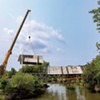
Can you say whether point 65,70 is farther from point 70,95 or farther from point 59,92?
point 70,95

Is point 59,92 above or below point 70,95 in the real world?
above

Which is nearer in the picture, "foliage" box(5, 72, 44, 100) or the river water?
the river water

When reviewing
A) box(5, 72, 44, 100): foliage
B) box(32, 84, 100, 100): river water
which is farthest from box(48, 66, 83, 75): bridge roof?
box(5, 72, 44, 100): foliage

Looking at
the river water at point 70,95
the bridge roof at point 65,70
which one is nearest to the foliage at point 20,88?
the river water at point 70,95

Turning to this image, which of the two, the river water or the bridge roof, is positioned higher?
the bridge roof

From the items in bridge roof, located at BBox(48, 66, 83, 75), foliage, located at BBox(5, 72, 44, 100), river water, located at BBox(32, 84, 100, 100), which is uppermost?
bridge roof, located at BBox(48, 66, 83, 75)

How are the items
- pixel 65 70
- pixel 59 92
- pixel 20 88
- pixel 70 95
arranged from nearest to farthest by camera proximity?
pixel 20 88, pixel 70 95, pixel 59 92, pixel 65 70

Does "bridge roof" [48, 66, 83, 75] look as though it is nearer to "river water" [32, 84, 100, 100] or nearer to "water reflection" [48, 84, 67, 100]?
"water reflection" [48, 84, 67, 100]

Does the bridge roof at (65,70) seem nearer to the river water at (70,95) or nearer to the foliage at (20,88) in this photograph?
the river water at (70,95)

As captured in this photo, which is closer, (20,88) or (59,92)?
A: (20,88)

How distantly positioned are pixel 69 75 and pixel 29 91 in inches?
1901

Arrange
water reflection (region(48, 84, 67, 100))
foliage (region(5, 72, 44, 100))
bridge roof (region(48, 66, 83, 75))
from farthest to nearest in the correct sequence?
1. bridge roof (region(48, 66, 83, 75))
2. water reflection (region(48, 84, 67, 100))
3. foliage (region(5, 72, 44, 100))

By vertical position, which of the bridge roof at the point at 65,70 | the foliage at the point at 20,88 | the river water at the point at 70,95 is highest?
the bridge roof at the point at 65,70

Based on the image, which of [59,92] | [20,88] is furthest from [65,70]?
[20,88]
